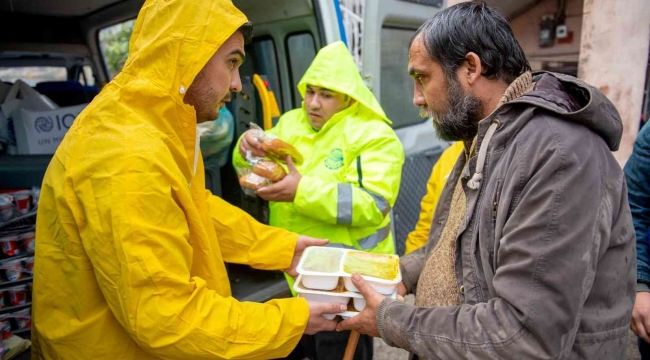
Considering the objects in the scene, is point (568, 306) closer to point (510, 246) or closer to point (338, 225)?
point (510, 246)

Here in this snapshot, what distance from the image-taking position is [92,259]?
52.9 inches

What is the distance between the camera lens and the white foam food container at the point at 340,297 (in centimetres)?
173

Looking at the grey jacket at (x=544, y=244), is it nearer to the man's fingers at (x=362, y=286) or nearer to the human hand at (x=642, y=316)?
→ the man's fingers at (x=362, y=286)

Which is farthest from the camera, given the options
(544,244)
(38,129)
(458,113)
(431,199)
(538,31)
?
(538,31)

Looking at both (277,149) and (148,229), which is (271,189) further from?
(148,229)

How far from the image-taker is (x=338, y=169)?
105 inches

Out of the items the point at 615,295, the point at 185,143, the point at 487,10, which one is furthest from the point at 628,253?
the point at 185,143

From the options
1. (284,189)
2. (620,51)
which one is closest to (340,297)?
(284,189)

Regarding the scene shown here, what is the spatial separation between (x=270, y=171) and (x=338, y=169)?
40cm

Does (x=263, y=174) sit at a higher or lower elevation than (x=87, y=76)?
lower

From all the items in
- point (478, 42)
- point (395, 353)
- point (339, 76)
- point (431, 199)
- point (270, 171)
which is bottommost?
point (395, 353)

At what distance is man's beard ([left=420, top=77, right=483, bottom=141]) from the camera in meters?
1.56

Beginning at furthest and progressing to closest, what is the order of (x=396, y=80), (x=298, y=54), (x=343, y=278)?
(x=396, y=80) < (x=298, y=54) < (x=343, y=278)

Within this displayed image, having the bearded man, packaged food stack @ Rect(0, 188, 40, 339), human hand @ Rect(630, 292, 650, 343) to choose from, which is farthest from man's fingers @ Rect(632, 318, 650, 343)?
packaged food stack @ Rect(0, 188, 40, 339)
